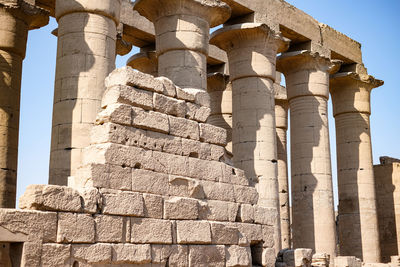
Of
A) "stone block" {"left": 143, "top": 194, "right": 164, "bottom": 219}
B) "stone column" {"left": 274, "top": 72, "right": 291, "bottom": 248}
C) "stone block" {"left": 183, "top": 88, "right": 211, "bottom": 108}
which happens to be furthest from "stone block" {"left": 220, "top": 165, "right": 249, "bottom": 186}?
"stone column" {"left": 274, "top": 72, "right": 291, "bottom": 248}

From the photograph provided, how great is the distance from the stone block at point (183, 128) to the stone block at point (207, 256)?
6.72 ft

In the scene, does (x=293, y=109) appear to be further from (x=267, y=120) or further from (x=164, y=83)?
(x=164, y=83)

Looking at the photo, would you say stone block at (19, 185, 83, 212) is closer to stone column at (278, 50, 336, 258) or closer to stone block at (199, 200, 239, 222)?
stone block at (199, 200, 239, 222)

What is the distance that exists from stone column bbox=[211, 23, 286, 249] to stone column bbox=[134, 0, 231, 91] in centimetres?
218

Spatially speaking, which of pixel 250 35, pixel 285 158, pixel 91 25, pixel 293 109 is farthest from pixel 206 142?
pixel 285 158

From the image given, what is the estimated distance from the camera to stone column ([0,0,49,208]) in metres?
14.2

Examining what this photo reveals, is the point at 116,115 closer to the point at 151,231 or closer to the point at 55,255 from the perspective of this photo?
the point at 151,231

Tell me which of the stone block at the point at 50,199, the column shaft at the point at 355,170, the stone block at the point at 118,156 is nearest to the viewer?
the stone block at the point at 50,199

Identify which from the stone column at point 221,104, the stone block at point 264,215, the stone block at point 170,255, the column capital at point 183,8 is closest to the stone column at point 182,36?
the column capital at point 183,8

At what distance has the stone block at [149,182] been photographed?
8.55 meters

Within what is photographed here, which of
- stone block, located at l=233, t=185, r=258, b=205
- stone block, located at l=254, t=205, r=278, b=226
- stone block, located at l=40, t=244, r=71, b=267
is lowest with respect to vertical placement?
stone block, located at l=40, t=244, r=71, b=267

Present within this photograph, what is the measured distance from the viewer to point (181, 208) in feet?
29.5

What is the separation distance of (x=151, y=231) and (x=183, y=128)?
209 centimetres

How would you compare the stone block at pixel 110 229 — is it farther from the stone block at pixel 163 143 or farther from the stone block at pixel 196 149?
the stone block at pixel 196 149
